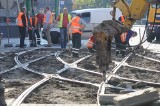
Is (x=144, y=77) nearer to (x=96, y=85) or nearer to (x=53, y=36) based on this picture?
(x=96, y=85)

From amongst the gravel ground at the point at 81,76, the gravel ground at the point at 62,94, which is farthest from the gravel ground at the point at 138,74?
the gravel ground at the point at 62,94

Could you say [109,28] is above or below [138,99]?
above

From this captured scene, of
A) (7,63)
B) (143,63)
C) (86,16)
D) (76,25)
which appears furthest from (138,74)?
(86,16)

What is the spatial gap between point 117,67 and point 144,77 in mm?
1805

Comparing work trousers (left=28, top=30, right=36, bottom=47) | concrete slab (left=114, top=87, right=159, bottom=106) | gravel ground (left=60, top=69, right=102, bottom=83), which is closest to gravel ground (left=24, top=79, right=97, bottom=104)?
gravel ground (left=60, top=69, right=102, bottom=83)

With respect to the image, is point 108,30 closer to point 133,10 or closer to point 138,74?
point 133,10

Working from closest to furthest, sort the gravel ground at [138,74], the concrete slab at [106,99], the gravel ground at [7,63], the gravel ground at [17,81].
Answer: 1. the concrete slab at [106,99]
2. the gravel ground at [17,81]
3. the gravel ground at [138,74]
4. the gravel ground at [7,63]

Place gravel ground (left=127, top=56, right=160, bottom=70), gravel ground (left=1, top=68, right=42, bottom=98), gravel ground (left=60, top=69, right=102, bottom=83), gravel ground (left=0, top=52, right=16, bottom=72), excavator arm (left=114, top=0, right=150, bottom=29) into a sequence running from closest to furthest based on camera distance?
excavator arm (left=114, top=0, right=150, bottom=29)
gravel ground (left=1, top=68, right=42, bottom=98)
gravel ground (left=60, top=69, right=102, bottom=83)
gravel ground (left=0, top=52, right=16, bottom=72)
gravel ground (left=127, top=56, right=160, bottom=70)

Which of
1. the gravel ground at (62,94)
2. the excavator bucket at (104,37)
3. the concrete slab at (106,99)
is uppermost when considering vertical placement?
the excavator bucket at (104,37)

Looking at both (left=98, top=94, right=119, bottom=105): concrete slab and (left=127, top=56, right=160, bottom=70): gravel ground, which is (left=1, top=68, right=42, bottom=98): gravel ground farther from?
(left=127, top=56, right=160, bottom=70): gravel ground

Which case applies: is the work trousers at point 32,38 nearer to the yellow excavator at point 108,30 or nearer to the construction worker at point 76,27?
the construction worker at point 76,27

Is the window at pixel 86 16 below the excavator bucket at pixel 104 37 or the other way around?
below

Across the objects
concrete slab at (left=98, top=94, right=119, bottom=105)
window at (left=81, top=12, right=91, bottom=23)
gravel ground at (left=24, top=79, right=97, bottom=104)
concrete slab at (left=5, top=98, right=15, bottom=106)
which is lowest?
gravel ground at (left=24, top=79, right=97, bottom=104)

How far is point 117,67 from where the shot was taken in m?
12.6
